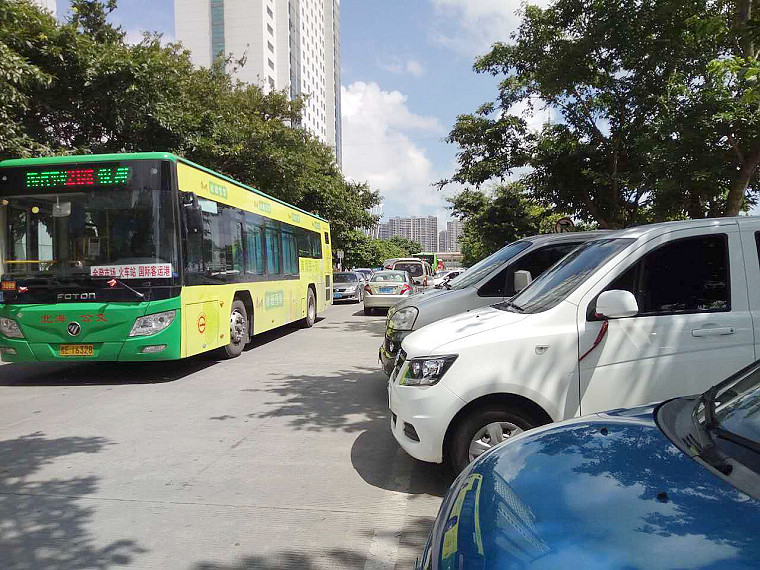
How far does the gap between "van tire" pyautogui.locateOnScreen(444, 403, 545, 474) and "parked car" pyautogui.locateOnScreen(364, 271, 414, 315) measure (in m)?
13.9

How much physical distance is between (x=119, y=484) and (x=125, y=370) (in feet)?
17.8

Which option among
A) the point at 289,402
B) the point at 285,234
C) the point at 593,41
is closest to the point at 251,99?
the point at 285,234

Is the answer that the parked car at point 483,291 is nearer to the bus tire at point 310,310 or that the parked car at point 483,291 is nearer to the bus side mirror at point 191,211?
the bus side mirror at point 191,211

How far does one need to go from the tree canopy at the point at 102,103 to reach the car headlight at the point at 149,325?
591cm

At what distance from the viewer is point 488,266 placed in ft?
23.7

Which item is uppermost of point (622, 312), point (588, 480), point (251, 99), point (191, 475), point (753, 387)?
point (251, 99)

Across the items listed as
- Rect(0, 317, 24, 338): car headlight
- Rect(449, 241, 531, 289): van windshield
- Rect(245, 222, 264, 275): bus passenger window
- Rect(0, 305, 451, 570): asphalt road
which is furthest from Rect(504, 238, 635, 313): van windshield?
Rect(245, 222, 264, 275): bus passenger window

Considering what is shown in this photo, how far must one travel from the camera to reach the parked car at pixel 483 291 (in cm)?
631

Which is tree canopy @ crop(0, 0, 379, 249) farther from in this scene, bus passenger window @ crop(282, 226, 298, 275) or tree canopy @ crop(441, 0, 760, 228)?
tree canopy @ crop(441, 0, 760, 228)

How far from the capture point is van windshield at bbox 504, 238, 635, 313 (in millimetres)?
3998

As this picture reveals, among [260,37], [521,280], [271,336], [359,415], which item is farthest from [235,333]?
[260,37]

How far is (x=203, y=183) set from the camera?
891cm

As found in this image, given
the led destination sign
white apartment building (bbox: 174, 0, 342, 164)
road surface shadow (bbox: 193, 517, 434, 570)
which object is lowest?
road surface shadow (bbox: 193, 517, 434, 570)

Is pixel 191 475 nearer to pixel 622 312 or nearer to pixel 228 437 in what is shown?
pixel 228 437
